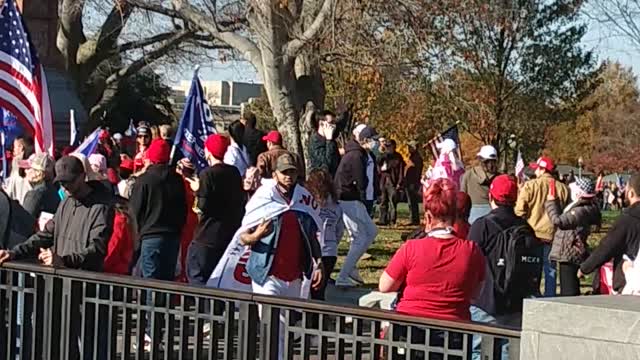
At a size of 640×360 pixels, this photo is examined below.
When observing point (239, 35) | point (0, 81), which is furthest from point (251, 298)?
point (239, 35)

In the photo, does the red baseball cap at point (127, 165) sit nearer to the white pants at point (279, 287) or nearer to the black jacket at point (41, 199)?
the black jacket at point (41, 199)

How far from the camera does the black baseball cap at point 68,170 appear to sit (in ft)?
29.0

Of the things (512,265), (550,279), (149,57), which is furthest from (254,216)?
(149,57)

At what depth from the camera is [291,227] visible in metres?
9.52

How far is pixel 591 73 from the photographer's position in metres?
42.4

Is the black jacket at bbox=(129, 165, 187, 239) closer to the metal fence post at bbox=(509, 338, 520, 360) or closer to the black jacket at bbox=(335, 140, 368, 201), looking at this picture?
the black jacket at bbox=(335, 140, 368, 201)

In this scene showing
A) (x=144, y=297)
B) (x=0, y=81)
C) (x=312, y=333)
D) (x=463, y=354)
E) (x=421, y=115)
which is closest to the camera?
(x=463, y=354)

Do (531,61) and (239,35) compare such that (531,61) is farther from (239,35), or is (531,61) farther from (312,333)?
(312,333)

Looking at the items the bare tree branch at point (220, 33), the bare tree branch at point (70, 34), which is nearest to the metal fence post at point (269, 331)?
the bare tree branch at point (220, 33)

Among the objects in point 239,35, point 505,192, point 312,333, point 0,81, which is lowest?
point 312,333

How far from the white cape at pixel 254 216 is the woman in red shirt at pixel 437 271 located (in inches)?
77.1

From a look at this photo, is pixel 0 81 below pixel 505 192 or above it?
above

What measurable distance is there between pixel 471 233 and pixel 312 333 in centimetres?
295

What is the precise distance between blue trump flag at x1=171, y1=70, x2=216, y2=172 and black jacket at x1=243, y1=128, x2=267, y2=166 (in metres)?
1.25
